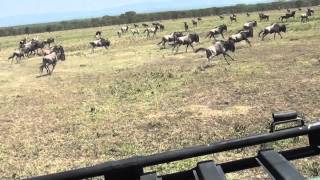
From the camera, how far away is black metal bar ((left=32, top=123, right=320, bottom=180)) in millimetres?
2594

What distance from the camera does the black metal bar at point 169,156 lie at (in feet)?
8.51

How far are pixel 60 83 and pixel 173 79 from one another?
6.50 meters

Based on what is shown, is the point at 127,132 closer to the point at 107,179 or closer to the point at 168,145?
the point at 168,145

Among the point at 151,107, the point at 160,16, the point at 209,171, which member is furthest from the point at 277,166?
the point at 160,16

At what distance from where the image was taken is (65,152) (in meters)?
11.8

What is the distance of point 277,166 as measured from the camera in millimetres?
2545

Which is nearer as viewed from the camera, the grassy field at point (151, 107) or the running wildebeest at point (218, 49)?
the grassy field at point (151, 107)

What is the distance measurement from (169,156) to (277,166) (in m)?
0.55

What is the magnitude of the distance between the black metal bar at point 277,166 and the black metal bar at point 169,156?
3.4 inches

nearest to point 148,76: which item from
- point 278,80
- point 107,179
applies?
point 278,80

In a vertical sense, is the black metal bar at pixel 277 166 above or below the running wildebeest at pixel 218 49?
above

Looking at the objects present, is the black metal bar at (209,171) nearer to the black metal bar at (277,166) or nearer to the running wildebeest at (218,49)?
the black metal bar at (277,166)

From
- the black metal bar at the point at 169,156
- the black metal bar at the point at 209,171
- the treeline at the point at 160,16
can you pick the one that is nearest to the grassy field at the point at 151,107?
the black metal bar at the point at 169,156

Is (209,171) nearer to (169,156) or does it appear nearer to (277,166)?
(169,156)
